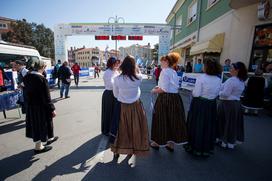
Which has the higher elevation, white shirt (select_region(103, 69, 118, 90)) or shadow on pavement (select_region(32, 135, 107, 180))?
white shirt (select_region(103, 69, 118, 90))

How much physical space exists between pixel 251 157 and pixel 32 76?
14.9 ft

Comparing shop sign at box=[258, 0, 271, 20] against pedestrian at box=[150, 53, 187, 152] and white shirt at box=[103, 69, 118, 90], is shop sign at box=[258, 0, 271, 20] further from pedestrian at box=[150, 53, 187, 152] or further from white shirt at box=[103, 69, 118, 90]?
white shirt at box=[103, 69, 118, 90]

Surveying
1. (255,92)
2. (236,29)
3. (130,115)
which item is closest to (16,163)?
(130,115)

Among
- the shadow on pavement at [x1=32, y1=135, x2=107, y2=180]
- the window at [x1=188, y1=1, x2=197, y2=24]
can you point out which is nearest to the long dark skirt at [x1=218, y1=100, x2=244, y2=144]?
the shadow on pavement at [x1=32, y1=135, x2=107, y2=180]

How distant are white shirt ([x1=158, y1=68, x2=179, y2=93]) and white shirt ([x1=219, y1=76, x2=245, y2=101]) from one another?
1.19m

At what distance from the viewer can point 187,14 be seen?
698 inches

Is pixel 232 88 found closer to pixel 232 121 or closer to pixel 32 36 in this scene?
pixel 232 121

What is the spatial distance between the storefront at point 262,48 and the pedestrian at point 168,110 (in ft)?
23.7

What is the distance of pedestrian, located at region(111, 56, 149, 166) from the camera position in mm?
2678

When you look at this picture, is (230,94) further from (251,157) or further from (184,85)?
(184,85)

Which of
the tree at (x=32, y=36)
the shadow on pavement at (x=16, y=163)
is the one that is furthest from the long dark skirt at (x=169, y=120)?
the tree at (x=32, y=36)

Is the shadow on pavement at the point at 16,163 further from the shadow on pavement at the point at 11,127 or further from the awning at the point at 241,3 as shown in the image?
the awning at the point at 241,3

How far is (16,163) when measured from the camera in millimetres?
2977

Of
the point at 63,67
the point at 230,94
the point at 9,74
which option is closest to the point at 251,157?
the point at 230,94
